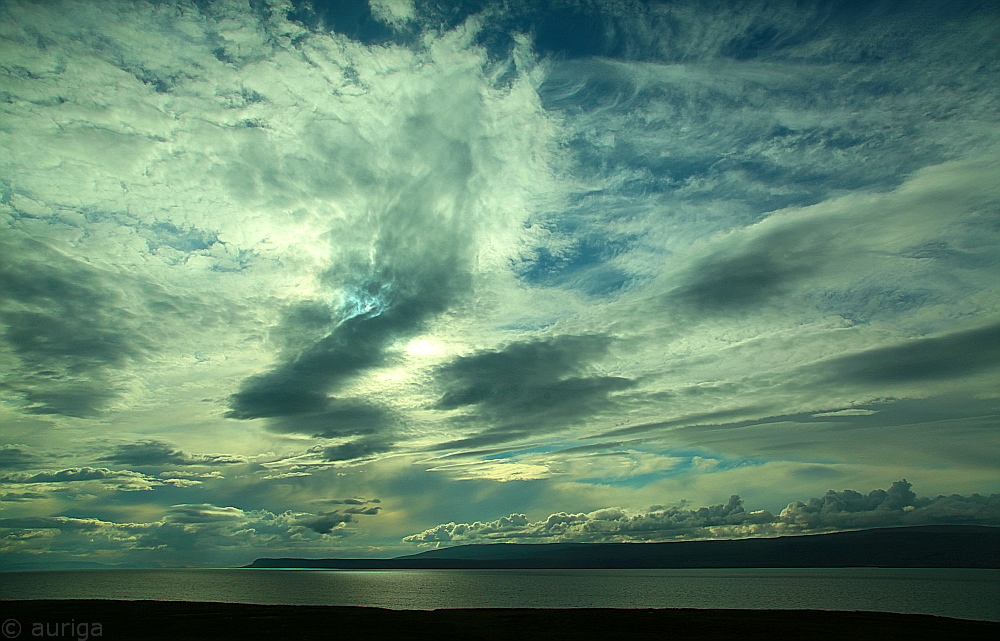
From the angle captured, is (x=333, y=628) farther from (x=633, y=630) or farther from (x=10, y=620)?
(x=10, y=620)

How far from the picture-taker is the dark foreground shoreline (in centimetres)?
6494

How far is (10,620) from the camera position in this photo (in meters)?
74.9

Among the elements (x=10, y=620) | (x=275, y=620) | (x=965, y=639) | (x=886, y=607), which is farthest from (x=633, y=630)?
(x=886, y=607)

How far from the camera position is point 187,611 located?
8856 cm

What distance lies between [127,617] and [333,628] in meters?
33.8

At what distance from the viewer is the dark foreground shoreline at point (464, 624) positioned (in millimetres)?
64938

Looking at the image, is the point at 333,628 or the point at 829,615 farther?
the point at 829,615

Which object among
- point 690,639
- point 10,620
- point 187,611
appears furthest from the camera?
point 187,611

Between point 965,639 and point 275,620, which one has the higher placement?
point 275,620

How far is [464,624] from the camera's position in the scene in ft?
242

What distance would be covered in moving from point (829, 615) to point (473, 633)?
5551 cm

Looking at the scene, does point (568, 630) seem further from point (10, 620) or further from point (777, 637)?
point (10, 620)

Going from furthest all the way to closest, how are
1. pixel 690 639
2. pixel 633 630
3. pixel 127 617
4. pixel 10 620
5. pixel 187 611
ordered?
pixel 187 611, pixel 127 617, pixel 10 620, pixel 633 630, pixel 690 639

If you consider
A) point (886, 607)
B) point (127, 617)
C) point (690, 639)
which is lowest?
point (886, 607)
